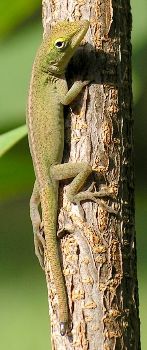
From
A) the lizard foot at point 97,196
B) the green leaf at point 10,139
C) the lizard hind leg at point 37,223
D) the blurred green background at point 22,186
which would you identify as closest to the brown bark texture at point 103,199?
the lizard foot at point 97,196

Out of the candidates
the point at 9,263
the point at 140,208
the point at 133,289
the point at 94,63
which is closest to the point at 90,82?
the point at 94,63

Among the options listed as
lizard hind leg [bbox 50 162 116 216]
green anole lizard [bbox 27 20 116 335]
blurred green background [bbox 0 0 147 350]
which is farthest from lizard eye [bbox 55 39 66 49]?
blurred green background [bbox 0 0 147 350]

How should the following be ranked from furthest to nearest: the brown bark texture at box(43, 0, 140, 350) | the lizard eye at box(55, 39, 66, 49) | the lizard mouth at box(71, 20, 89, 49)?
the lizard eye at box(55, 39, 66, 49) → the lizard mouth at box(71, 20, 89, 49) → the brown bark texture at box(43, 0, 140, 350)

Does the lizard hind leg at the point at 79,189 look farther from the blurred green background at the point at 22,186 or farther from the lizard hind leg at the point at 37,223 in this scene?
the blurred green background at the point at 22,186

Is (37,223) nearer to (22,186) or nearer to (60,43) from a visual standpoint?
(60,43)

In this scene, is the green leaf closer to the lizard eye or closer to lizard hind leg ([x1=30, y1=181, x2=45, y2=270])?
lizard hind leg ([x1=30, y1=181, x2=45, y2=270])

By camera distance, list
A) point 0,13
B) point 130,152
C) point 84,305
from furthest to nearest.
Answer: point 0,13 → point 130,152 → point 84,305

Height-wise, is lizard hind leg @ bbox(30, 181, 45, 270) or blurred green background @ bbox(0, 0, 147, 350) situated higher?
blurred green background @ bbox(0, 0, 147, 350)

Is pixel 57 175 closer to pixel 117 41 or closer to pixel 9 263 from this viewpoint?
pixel 117 41
